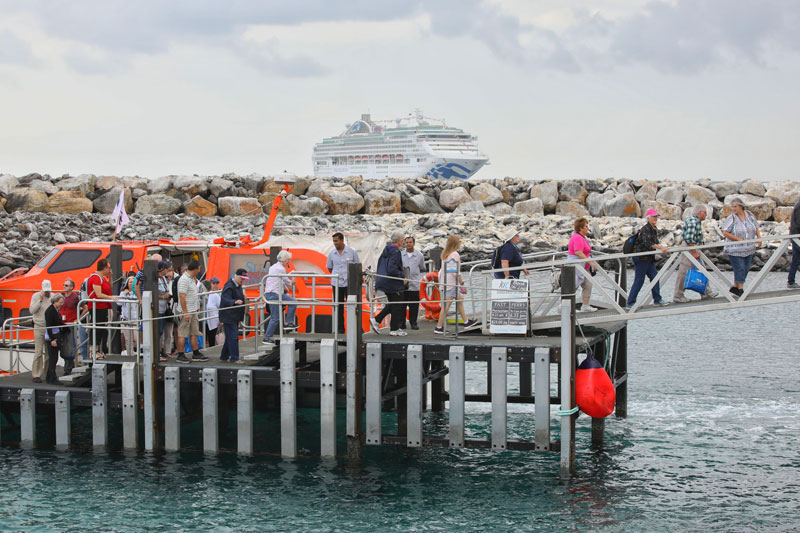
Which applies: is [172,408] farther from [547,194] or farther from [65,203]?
[547,194]

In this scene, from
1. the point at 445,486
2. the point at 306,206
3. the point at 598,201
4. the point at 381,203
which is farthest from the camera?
the point at 598,201

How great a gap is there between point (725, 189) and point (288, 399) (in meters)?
63.0

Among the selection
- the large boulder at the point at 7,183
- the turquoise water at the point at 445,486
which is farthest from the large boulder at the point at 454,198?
the turquoise water at the point at 445,486

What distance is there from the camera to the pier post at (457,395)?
13.1 m

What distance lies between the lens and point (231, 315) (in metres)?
13.9

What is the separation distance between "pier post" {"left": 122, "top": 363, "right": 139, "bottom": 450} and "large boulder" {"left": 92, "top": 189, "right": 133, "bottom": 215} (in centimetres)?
4290

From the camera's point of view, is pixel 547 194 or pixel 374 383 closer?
pixel 374 383

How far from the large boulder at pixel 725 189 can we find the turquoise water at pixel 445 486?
5499 cm

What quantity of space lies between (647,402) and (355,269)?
947 cm

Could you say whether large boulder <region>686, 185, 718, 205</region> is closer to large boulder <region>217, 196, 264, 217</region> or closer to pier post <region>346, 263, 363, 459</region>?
large boulder <region>217, 196, 264, 217</region>

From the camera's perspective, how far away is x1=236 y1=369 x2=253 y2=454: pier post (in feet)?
45.1

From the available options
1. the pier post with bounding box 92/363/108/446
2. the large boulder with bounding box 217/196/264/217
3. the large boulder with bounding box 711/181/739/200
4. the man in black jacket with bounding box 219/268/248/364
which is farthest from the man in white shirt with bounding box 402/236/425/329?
the large boulder with bounding box 711/181/739/200

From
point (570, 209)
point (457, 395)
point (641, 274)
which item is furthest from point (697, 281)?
point (570, 209)

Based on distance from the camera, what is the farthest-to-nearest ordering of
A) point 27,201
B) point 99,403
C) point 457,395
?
1. point 27,201
2. point 99,403
3. point 457,395
